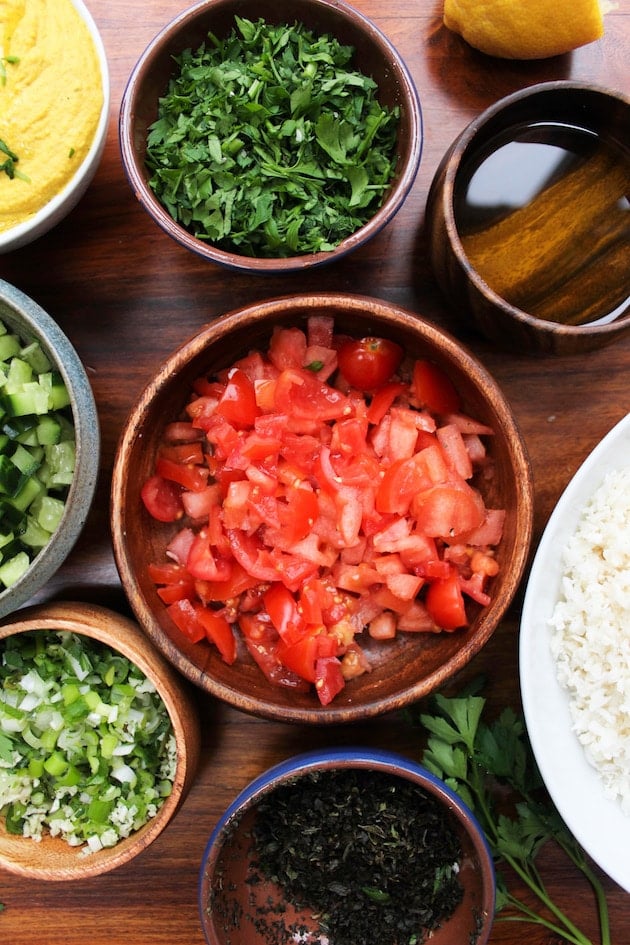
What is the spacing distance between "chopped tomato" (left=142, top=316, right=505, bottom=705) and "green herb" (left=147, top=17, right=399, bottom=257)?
232 mm

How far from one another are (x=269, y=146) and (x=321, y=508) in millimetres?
788

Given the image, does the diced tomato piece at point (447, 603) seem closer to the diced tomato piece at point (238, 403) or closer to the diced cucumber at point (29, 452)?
the diced tomato piece at point (238, 403)

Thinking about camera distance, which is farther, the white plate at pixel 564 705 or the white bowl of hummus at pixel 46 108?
the white plate at pixel 564 705

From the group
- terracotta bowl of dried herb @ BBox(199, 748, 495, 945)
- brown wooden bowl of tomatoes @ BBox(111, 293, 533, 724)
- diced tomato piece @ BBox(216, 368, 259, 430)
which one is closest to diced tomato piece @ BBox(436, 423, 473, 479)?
brown wooden bowl of tomatoes @ BBox(111, 293, 533, 724)

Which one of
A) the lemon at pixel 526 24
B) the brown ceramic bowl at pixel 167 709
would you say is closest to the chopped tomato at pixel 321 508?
the brown ceramic bowl at pixel 167 709

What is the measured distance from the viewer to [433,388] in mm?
1860

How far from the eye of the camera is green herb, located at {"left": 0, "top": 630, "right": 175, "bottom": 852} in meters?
1.82

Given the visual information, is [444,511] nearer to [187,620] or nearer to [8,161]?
[187,620]

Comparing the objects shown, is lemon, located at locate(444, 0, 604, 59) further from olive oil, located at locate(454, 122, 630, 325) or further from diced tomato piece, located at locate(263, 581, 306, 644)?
diced tomato piece, located at locate(263, 581, 306, 644)

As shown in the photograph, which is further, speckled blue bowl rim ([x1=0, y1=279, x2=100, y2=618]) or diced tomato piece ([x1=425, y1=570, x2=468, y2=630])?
diced tomato piece ([x1=425, y1=570, x2=468, y2=630])

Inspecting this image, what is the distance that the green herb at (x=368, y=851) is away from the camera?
6.03 feet

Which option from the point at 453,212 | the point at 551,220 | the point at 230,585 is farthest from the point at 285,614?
the point at 551,220

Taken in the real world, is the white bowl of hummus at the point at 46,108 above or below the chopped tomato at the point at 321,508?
above

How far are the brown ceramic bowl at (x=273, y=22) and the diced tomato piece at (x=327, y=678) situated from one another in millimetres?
846
